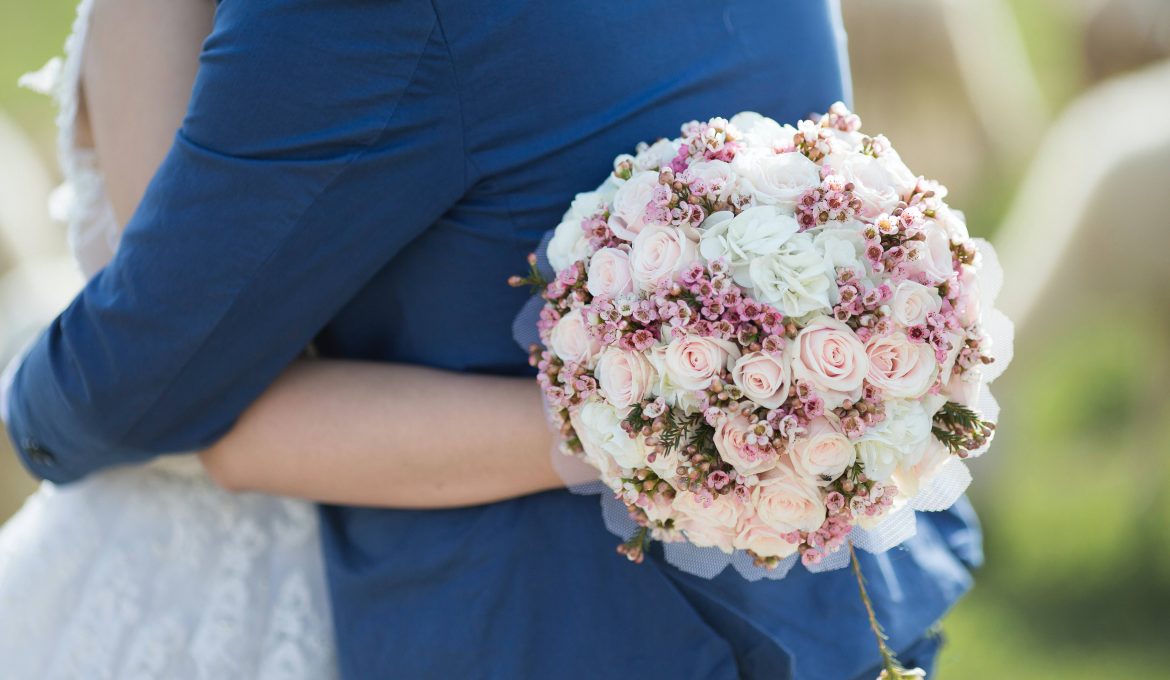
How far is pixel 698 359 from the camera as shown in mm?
1193

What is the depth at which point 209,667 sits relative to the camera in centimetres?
158

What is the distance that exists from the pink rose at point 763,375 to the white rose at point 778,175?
0.18 m

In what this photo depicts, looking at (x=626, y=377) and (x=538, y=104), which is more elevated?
(x=538, y=104)

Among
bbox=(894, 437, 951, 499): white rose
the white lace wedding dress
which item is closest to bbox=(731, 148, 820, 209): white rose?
bbox=(894, 437, 951, 499): white rose

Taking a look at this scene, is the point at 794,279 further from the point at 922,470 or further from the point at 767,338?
the point at 922,470

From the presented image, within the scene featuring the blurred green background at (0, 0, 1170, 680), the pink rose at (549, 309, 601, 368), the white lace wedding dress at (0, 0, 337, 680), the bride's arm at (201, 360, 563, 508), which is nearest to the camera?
the pink rose at (549, 309, 601, 368)

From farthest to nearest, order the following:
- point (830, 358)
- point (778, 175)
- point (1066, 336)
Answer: point (1066, 336)
point (778, 175)
point (830, 358)

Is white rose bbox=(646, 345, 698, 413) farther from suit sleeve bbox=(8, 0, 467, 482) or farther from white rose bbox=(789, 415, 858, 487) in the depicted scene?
suit sleeve bbox=(8, 0, 467, 482)

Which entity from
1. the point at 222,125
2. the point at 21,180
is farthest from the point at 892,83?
the point at 222,125

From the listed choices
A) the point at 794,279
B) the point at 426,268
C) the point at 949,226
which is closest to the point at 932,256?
the point at 949,226

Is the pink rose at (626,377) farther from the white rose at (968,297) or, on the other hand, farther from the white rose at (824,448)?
the white rose at (968,297)

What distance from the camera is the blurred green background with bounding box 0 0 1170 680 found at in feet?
11.5

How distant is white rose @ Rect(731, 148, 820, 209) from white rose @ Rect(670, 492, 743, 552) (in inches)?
13.3

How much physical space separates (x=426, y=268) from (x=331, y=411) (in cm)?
23
